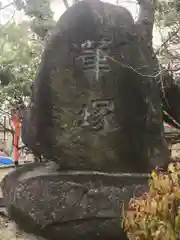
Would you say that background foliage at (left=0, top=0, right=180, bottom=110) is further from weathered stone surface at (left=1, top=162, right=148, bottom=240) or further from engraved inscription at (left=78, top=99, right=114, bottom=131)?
weathered stone surface at (left=1, top=162, right=148, bottom=240)

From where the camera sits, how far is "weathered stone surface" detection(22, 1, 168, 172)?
362 centimetres

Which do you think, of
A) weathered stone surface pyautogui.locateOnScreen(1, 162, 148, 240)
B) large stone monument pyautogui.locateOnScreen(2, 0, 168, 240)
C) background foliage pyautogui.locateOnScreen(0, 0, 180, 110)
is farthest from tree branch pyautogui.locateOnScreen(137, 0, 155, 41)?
background foliage pyautogui.locateOnScreen(0, 0, 180, 110)

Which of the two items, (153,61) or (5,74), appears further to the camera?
(5,74)

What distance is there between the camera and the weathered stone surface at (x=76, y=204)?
340 centimetres

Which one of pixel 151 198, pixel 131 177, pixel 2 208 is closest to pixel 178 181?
pixel 151 198

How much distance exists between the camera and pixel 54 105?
3693mm

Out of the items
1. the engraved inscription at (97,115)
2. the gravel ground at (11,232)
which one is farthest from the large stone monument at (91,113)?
the gravel ground at (11,232)

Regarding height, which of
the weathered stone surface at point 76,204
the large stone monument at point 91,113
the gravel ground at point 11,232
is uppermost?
the large stone monument at point 91,113

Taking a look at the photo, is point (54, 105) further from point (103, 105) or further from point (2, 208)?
point (2, 208)

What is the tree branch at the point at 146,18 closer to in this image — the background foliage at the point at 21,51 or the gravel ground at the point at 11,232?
the gravel ground at the point at 11,232

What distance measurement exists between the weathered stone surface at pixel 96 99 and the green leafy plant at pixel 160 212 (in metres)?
1.38

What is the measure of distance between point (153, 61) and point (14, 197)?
158 centimetres

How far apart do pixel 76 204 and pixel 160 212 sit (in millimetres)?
1329

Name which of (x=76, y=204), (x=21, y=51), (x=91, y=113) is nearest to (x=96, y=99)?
(x=91, y=113)
